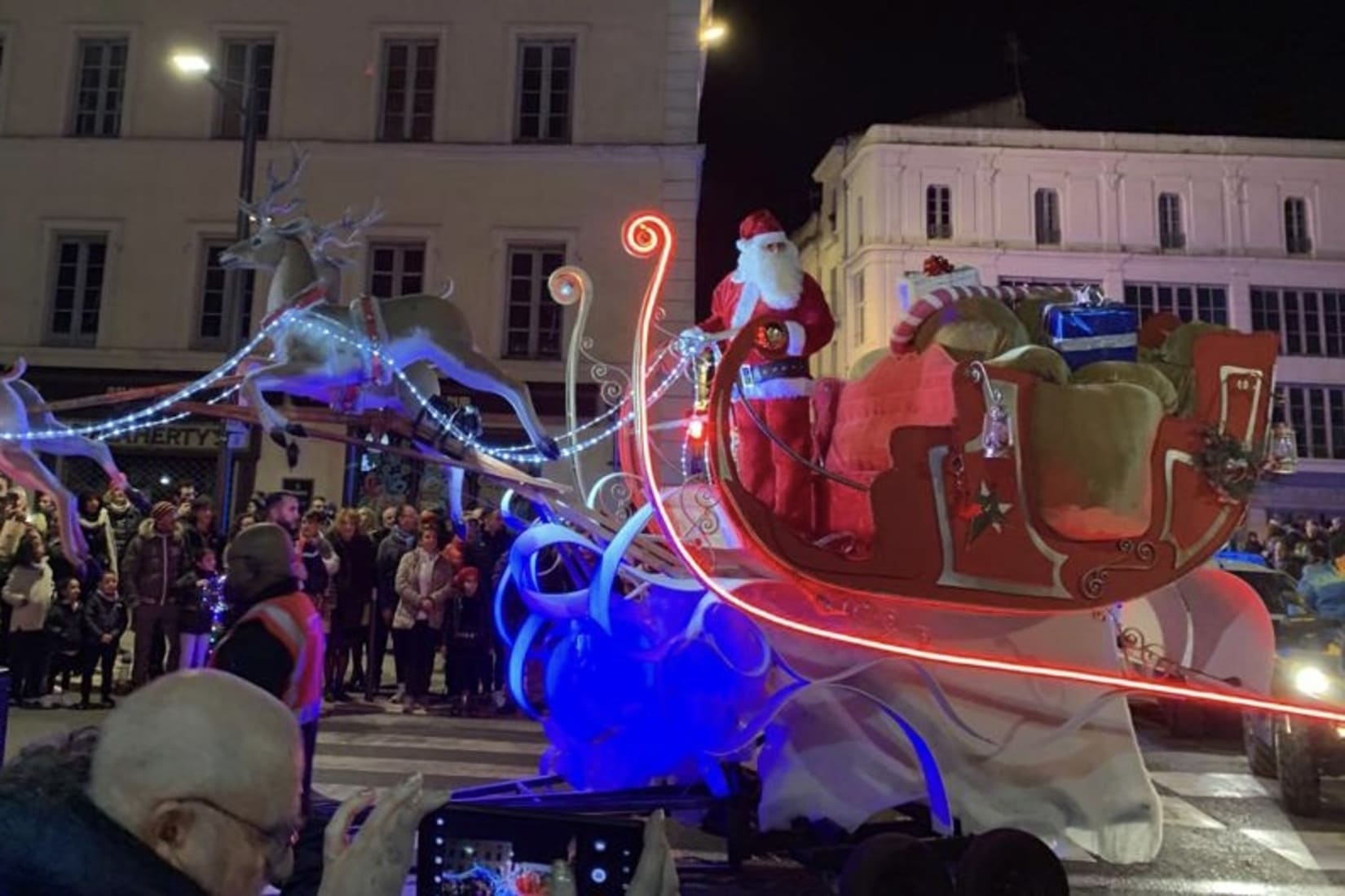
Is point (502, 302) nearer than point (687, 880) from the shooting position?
No

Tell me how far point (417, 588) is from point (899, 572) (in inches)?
257

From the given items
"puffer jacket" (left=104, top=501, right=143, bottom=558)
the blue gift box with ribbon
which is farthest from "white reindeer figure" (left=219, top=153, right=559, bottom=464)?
"puffer jacket" (left=104, top=501, right=143, bottom=558)

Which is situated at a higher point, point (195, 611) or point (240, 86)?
point (240, 86)

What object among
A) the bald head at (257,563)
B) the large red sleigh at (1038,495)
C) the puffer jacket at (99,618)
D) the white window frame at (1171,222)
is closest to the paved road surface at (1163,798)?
the puffer jacket at (99,618)

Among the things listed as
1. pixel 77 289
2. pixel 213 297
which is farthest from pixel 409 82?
pixel 77 289

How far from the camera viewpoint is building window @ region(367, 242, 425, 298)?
17.6 metres

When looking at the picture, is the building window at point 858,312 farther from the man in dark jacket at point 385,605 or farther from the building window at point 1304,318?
the man in dark jacket at point 385,605

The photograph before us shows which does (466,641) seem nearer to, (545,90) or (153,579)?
(153,579)

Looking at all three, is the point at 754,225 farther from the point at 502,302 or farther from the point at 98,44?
the point at 98,44

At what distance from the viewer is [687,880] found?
484 centimetres

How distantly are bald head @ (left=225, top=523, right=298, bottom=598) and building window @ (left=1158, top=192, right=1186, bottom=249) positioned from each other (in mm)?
32582

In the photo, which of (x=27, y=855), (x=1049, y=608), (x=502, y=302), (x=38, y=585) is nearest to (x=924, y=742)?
(x=1049, y=608)

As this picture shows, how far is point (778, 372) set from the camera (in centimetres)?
473

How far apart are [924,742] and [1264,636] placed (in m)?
1.83
